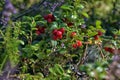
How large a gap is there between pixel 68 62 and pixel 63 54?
162mm

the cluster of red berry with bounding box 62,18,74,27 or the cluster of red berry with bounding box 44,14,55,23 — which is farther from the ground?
the cluster of red berry with bounding box 44,14,55,23

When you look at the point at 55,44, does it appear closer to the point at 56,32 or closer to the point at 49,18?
the point at 56,32

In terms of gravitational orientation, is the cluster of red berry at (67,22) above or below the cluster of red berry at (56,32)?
above

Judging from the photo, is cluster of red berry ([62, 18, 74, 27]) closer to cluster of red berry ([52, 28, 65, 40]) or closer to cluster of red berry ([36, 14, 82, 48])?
cluster of red berry ([36, 14, 82, 48])

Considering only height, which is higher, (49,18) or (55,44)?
(49,18)

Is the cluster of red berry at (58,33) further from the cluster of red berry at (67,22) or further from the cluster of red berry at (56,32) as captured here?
the cluster of red berry at (67,22)

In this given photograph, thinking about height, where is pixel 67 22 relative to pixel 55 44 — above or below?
above

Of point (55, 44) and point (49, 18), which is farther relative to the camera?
point (49, 18)

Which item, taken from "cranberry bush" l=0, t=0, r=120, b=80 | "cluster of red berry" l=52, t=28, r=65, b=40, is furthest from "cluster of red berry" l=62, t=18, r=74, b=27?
"cluster of red berry" l=52, t=28, r=65, b=40

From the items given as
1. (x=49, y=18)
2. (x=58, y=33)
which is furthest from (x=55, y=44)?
(x=49, y=18)

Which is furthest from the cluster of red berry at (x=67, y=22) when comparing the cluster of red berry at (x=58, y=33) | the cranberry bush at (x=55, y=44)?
the cluster of red berry at (x=58, y=33)

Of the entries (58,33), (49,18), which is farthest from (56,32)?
(49,18)

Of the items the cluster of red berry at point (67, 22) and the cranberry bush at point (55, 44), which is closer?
the cranberry bush at point (55, 44)

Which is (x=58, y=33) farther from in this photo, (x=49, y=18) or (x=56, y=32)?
(x=49, y=18)
